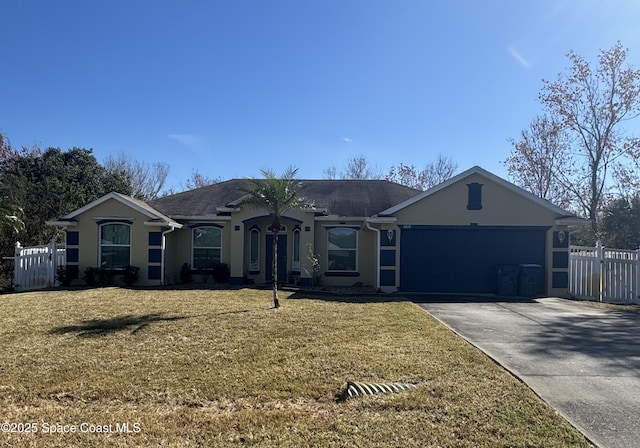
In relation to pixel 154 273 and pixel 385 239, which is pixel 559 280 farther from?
pixel 154 273

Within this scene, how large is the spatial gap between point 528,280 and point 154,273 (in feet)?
44.5

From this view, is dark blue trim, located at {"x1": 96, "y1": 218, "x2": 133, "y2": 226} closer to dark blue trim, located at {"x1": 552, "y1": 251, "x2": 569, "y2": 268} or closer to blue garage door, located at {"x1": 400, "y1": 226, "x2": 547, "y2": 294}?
blue garage door, located at {"x1": 400, "y1": 226, "x2": 547, "y2": 294}

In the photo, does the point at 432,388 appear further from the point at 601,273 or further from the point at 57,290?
the point at 57,290

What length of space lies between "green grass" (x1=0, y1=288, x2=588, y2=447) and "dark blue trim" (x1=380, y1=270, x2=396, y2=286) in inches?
221

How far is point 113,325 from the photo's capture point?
28.3 ft

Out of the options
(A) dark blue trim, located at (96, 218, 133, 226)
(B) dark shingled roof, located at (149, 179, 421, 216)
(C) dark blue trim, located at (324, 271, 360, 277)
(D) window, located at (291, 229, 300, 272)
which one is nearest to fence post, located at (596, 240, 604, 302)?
(B) dark shingled roof, located at (149, 179, 421, 216)

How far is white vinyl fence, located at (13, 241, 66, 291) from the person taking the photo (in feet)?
51.2

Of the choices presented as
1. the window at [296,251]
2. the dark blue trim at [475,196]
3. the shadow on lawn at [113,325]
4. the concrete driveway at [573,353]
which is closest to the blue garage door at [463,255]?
the dark blue trim at [475,196]

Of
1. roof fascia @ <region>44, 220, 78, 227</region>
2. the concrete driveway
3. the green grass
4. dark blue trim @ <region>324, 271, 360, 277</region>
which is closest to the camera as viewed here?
the green grass

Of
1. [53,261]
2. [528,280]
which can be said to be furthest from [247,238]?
[528,280]

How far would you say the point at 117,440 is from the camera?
3965mm

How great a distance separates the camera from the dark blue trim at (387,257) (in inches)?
599

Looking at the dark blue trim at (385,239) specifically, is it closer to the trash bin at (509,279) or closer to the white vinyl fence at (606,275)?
the trash bin at (509,279)

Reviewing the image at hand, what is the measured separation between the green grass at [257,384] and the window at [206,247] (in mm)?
8234
